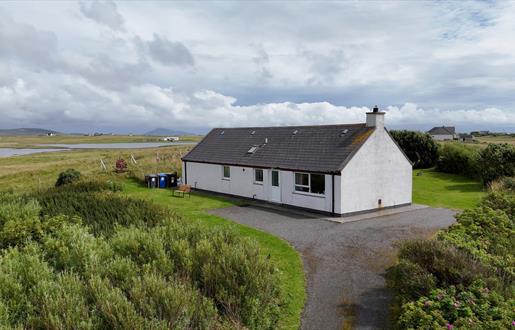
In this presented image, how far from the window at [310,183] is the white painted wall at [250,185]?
0.29 metres

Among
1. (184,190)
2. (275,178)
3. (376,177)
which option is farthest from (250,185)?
(376,177)

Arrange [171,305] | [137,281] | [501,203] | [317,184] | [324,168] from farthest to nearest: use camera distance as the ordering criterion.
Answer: [317,184], [324,168], [501,203], [137,281], [171,305]

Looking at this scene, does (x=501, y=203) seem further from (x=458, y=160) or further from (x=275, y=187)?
(x=458, y=160)

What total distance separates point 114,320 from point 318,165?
53.3 ft

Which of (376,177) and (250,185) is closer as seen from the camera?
(376,177)

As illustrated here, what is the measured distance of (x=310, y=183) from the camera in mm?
21547

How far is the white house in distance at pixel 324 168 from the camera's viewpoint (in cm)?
2039

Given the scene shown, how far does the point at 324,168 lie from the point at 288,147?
14.5 feet

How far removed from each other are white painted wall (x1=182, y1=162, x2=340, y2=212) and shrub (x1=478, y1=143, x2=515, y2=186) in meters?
16.7

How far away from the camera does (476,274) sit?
336 inches

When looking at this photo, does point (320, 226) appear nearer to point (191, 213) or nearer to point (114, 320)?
point (191, 213)

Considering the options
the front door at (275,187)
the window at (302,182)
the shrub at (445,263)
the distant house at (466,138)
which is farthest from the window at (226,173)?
the distant house at (466,138)

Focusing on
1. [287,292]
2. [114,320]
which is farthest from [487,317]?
[114,320]

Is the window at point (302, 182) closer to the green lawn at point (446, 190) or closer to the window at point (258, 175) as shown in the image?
the window at point (258, 175)
